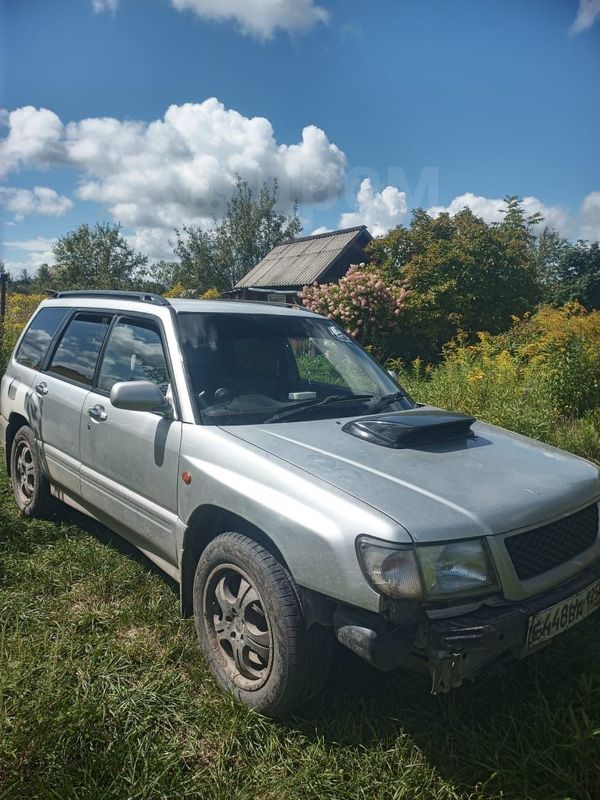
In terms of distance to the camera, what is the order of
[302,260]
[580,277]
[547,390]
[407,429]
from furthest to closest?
[580,277] → [302,260] → [547,390] → [407,429]

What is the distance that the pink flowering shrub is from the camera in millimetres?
12438

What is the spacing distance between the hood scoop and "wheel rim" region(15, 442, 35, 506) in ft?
9.48

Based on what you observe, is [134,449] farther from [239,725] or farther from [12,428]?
[12,428]

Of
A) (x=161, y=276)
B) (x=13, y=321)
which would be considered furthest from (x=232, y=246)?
(x=13, y=321)

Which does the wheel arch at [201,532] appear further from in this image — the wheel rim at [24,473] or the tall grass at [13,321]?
the tall grass at [13,321]

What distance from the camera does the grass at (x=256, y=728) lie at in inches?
80.3

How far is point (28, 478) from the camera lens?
450 centimetres

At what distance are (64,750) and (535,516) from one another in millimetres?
2015

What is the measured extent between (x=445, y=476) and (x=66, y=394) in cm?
271

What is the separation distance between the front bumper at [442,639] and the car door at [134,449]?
3.97 feet

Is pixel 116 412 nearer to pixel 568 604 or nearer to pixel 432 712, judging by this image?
pixel 432 712

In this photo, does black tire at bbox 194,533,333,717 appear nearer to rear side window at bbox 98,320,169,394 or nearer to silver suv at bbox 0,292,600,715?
silver suv at bbox 0,292,600,715

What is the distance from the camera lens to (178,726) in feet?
7.61

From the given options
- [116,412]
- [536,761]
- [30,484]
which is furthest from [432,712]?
[30,484]
